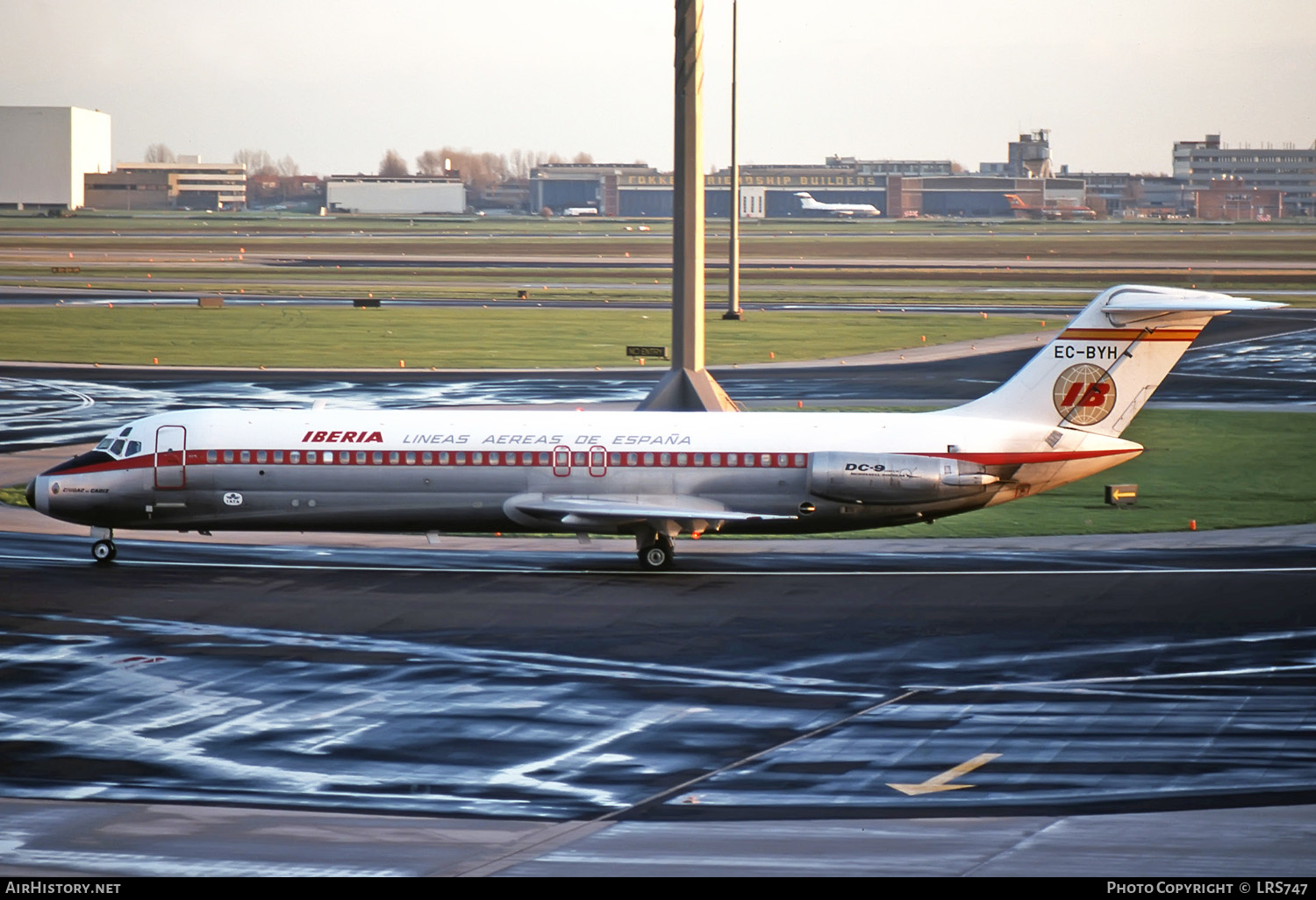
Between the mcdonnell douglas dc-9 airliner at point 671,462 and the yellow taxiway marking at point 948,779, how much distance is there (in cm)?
1317

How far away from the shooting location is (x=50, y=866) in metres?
16.9

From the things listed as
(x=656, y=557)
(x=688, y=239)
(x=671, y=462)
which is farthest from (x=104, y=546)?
(x=688, y=239)

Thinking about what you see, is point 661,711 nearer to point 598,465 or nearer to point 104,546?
point 598,465

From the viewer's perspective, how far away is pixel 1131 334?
113 ft

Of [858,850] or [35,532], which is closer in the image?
[858,850]

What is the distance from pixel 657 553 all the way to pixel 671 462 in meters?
2.07

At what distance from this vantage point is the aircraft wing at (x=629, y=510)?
3400cm

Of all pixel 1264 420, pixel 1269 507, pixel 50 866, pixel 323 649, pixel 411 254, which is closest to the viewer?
pixel 50 866

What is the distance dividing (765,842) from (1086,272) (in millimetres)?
130559

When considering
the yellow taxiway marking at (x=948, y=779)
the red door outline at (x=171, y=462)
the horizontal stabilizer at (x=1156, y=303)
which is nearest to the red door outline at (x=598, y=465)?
the red door outline at (x=171, y=462)

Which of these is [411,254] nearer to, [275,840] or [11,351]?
[11,351]

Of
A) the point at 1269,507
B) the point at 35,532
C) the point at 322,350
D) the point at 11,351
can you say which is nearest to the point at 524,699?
the point at 35,532

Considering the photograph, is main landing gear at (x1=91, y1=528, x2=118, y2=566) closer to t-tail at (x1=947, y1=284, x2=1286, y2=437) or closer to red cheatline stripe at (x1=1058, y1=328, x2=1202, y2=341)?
t-tail at (x1=947, y1=284, x2=1286, y2=437)

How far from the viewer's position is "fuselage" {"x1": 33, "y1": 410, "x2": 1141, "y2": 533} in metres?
34.2
